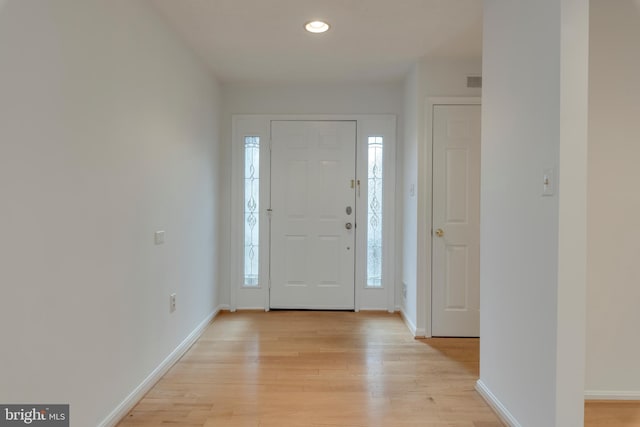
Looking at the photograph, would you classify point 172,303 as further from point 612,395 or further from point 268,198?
point 612,395

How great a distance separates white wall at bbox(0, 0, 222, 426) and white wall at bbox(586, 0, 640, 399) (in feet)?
8.70

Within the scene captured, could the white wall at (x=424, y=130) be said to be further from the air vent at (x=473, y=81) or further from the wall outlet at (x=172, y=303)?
the wall outlet at (x=172, y=303)

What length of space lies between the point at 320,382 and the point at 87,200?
1740 mm

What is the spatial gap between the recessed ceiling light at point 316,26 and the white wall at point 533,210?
1.05 meters

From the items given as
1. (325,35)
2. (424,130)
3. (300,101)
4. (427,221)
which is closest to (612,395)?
(427,221)

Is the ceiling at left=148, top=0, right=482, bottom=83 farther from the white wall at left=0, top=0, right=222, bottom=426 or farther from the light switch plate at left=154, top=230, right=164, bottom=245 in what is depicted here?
the light switch plate at left=154, top=230, right=164, bottom=245

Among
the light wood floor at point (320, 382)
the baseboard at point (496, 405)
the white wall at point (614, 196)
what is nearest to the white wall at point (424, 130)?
the light wood floor at point (320, 382)

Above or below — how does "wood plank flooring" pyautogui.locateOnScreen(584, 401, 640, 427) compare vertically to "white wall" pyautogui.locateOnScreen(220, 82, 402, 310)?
below

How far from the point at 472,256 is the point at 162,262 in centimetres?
257

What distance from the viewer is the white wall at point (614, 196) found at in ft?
6.79

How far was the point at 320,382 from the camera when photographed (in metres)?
2.35

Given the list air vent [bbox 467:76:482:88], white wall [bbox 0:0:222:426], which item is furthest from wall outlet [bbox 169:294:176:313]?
air vent [bbox 467:76:482:88]

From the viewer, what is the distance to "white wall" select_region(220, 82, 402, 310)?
3.88 meters

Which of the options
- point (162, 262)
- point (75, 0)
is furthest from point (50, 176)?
point (162, 262)
